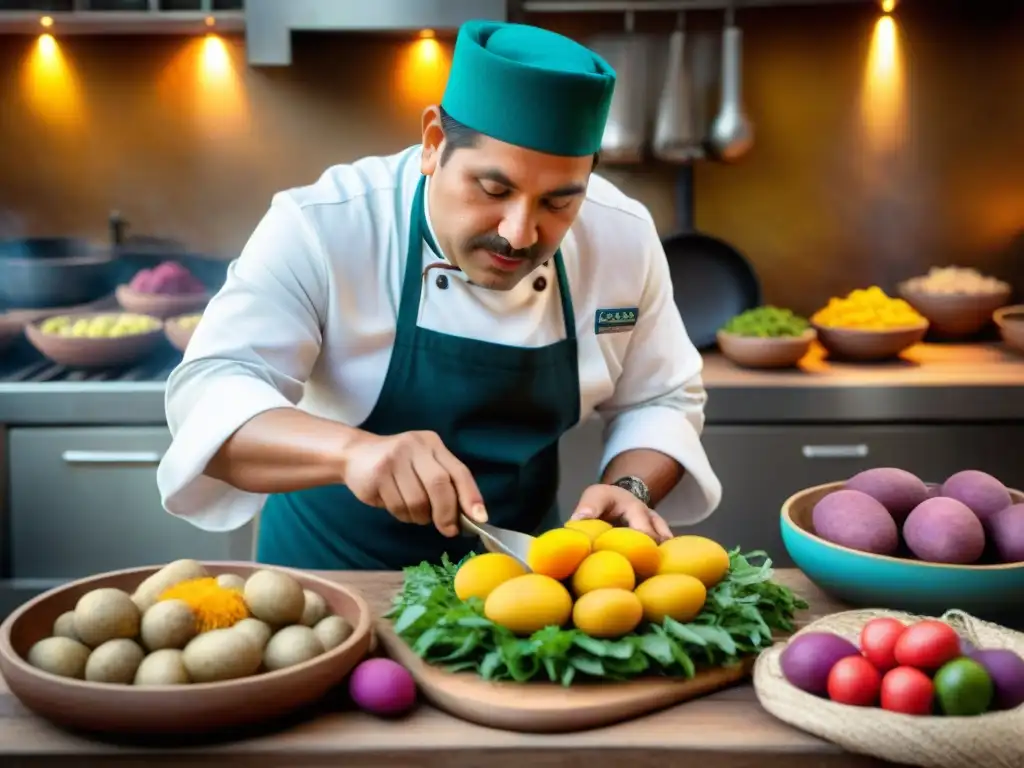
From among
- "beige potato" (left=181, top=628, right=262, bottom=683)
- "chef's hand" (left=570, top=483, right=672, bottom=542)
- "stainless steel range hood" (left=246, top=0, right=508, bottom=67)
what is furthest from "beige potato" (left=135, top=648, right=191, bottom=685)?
"stainless steel range hood" (left=246, top=0, right=508, bottom=67)

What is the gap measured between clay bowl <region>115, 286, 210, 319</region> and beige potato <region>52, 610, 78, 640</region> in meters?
2.02

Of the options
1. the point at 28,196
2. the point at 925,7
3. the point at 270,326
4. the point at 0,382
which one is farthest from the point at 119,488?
the point at 925,7

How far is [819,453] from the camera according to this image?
9.62 ft

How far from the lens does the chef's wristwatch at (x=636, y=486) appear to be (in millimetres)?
1760

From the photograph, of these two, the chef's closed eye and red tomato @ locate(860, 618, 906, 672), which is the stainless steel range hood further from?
red tomato @ locate(860, 618, 906, 672)

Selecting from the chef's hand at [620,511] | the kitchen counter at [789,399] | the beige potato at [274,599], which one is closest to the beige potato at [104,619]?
the beige potato at [274,599]

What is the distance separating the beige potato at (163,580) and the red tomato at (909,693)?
2.33ft

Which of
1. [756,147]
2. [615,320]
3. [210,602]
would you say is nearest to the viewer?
[210,602]

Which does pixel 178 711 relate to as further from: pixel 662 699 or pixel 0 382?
pixel 0 382

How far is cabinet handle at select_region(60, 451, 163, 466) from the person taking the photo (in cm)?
Result: 289

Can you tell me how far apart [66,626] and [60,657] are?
0.07 m

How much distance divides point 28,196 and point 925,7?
253cm

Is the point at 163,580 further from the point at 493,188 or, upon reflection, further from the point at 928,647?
the point at 928,647

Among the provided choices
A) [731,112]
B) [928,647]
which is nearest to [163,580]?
[928,647]
